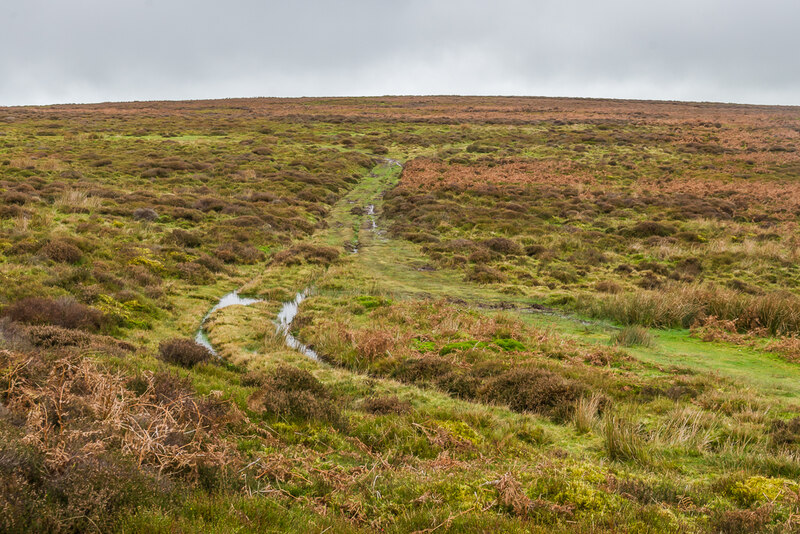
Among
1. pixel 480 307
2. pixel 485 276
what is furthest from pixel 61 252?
pixel 485 276

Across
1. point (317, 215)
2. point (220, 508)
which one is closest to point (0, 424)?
point (220, 508)

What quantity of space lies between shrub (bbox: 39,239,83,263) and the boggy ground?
86 millimetres

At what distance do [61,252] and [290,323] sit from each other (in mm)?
7841

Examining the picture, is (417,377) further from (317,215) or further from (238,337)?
(317,215)

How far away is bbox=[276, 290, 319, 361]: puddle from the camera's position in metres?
13.5

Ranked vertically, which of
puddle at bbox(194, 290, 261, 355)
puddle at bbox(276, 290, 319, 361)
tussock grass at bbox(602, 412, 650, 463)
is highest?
tussock grass at bbox(602, 412, 650, 463)

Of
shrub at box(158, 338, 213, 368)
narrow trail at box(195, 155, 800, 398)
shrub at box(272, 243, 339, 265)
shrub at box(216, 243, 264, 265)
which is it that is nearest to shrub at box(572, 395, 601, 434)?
narrow trail at box(195, 155, 800, 398)

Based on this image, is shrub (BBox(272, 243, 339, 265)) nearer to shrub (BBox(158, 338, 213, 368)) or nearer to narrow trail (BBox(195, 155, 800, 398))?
narrow trail (BBox(195, 155, 800, 398))

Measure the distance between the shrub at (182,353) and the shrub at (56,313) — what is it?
83.1 inches

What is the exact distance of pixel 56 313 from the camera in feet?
36.5

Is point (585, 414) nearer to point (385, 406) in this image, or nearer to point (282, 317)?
point (385, 406)

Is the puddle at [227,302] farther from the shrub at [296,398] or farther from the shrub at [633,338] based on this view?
the shrub at [633,338]

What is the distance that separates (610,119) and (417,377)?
8137 cm

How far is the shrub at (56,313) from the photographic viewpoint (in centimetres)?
1070
